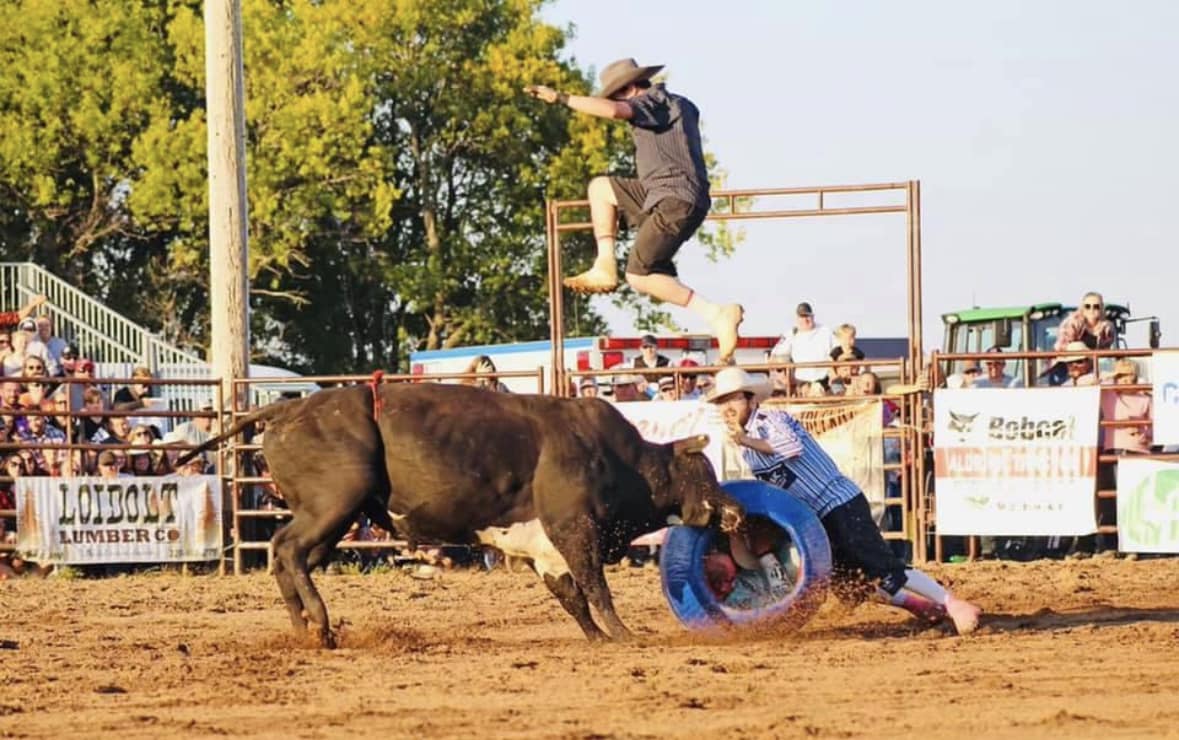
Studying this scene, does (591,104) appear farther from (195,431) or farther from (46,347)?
(46,347)

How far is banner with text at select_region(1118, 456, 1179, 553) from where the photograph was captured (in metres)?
15.0

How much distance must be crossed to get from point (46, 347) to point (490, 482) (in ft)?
29.7

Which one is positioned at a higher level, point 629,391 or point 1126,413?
point 629,391

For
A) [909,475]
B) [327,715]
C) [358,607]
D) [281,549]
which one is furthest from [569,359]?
[327,715]

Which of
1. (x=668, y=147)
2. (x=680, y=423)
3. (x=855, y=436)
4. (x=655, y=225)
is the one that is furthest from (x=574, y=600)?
(x=855, y=436)

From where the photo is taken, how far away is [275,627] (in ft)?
39.0

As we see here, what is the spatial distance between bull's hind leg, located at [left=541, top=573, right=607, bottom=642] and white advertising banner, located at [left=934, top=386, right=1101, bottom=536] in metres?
5.94

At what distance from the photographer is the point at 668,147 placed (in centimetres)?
1004

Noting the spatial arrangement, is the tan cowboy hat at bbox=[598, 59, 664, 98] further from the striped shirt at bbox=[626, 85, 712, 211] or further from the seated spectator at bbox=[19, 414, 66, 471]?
the seated spectator at bbox=[19, 414, 66, 471]

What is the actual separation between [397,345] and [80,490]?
2551cm

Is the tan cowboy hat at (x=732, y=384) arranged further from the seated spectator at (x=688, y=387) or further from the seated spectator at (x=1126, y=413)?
the seated spectator at (x=1126, y=413)

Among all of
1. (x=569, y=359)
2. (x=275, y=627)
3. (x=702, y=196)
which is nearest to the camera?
(x=702, y=196)

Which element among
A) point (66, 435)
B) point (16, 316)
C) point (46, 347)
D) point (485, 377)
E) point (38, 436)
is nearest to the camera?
point (485, 377)

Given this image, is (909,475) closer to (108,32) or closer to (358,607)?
(358,607)
